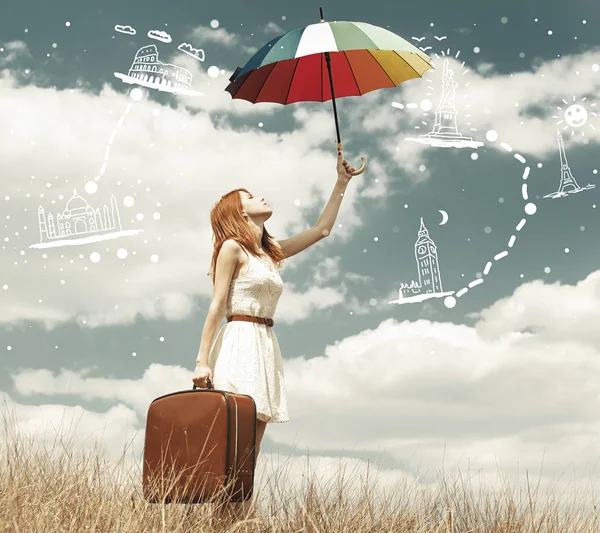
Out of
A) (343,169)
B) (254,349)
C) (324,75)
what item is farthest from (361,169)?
(254,349)

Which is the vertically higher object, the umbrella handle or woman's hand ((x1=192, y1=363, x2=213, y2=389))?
the umbrella handle

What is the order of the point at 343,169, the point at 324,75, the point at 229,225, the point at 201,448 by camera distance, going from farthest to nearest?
the point at 324,75 → the point at 343,169 → the point at 229,225 → the point at 201,448

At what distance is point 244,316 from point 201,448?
2.86 feet

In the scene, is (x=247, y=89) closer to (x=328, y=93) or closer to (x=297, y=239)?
(x=328, y=93)

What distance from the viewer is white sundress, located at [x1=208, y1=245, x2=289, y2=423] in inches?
177

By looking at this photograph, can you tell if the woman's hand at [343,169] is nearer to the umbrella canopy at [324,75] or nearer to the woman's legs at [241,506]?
the umbrella canopy at [324,75]

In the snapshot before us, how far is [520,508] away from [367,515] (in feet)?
3.43

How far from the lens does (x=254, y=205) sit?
16.4ft

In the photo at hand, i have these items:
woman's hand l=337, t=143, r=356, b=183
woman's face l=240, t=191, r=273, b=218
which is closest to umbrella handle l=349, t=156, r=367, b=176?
woman's hand l=337, t=143, r=356, b=183

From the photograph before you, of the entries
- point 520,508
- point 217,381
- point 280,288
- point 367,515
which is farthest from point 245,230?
point 520,508

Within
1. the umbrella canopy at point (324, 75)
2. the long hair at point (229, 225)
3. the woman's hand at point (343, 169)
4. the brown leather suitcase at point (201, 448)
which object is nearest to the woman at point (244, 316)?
the long hair at point (229, 225)

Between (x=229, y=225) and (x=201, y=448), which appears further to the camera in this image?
(x=229, y=225)

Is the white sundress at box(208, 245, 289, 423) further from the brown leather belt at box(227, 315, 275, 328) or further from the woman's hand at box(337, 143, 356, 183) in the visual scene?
the woman's hand at box(337, 143, 356, 183)

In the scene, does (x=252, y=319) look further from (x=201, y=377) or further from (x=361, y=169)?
(x=361, y=169)
